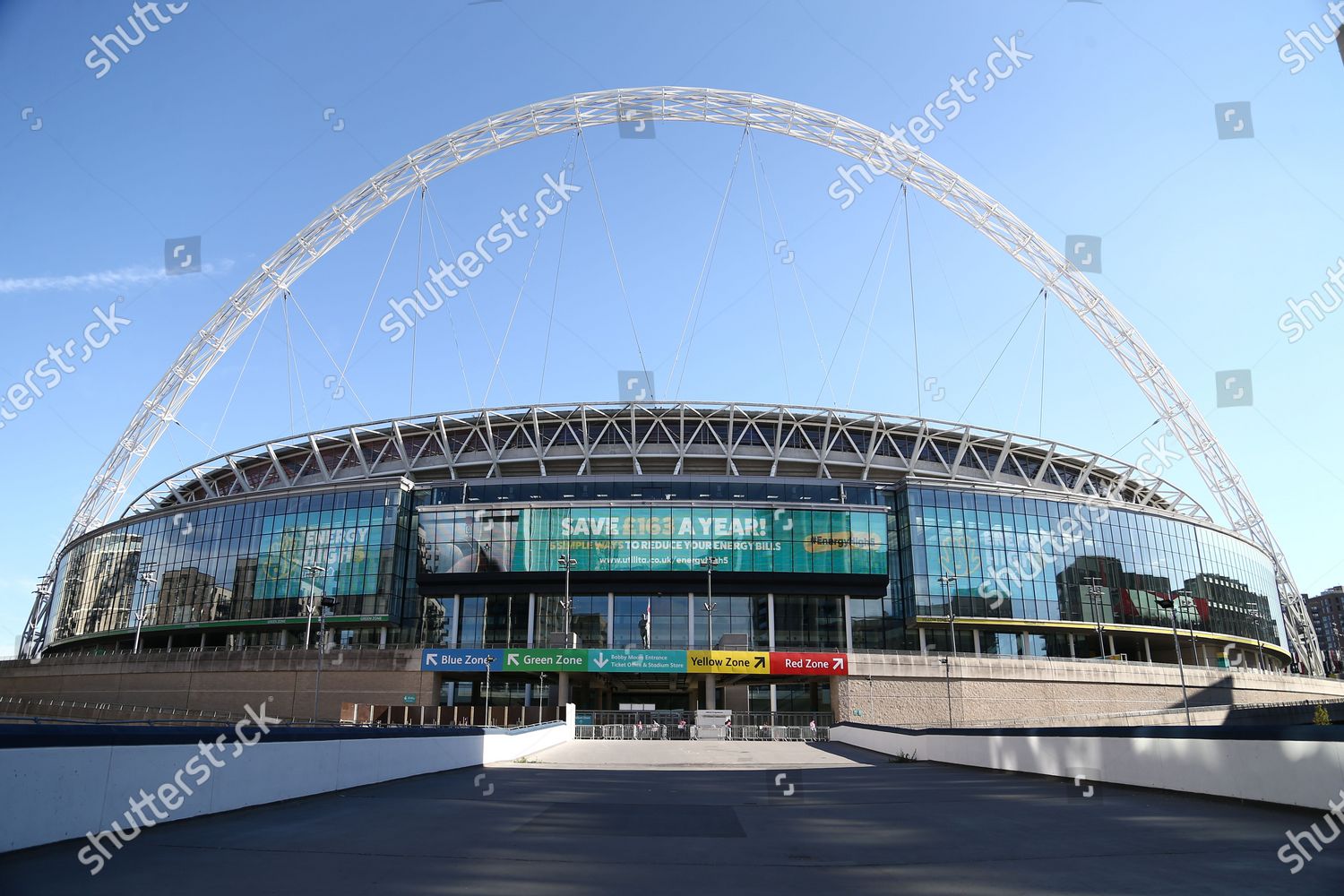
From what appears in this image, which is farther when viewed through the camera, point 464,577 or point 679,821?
point 464,577

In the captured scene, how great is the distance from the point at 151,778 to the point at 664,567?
59837 mm

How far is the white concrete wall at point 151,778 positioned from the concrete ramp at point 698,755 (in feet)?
34.7

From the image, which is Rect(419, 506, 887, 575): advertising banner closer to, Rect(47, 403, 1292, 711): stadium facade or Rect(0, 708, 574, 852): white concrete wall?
Rect(47, 403, 1292, 711): stadium facade

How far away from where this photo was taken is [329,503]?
72500mm

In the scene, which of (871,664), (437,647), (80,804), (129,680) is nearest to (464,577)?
(437,647)

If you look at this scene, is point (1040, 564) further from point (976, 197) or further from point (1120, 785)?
point (1120, 785)

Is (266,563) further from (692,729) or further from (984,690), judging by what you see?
(984,690)

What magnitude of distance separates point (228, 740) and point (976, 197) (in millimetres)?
79621

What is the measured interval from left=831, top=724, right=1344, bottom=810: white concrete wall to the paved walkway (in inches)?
17.0

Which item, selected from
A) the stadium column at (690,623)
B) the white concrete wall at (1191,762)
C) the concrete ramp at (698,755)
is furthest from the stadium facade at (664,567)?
the white concrete wall at (1191,762)

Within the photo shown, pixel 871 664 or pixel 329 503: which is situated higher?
pixel 329 503

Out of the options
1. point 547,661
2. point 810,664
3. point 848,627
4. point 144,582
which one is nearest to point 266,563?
point 144,582

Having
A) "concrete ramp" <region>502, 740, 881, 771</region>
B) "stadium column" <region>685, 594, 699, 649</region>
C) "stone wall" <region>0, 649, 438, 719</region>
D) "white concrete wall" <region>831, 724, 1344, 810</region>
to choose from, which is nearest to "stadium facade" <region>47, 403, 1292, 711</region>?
"stadium column" <region>685, 594, 699, 649</region>

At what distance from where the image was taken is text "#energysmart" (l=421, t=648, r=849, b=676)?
5991 centimetres
